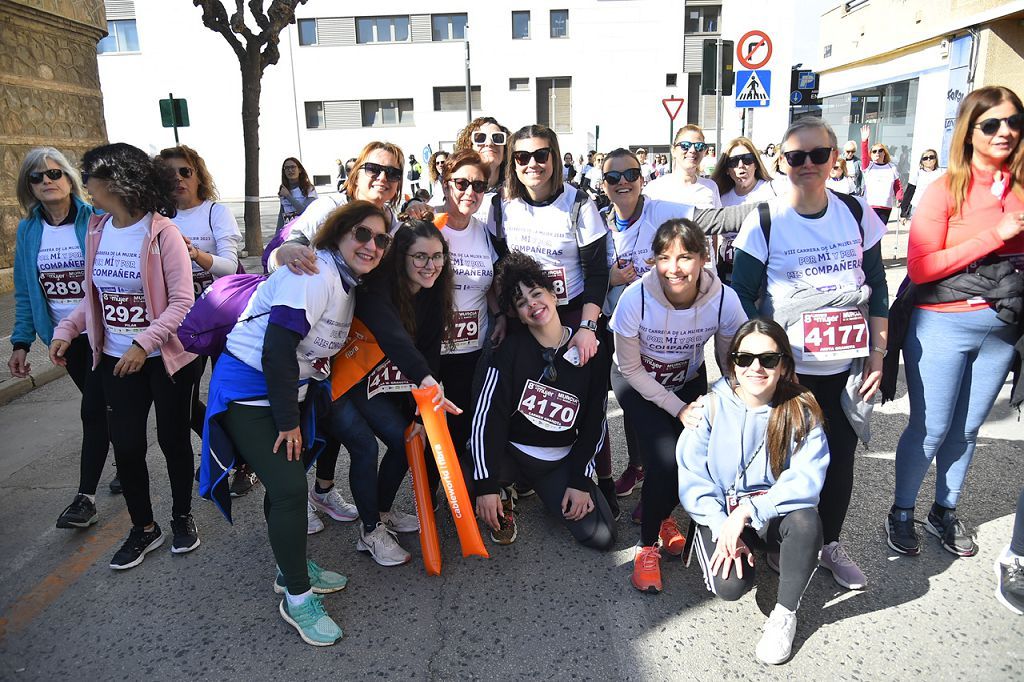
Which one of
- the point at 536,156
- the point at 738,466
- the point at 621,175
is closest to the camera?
the point at 738,466

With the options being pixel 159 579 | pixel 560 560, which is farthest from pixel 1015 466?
pixel 159 579

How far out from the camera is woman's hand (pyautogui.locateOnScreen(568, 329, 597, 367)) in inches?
128

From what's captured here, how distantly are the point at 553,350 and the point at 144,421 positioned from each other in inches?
79.9

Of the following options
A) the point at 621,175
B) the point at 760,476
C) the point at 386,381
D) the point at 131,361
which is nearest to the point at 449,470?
the point at 386,381

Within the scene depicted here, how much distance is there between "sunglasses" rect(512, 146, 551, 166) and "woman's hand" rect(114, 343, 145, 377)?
6.62ft

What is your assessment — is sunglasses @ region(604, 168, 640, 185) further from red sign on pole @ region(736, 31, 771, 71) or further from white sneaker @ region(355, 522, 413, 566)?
red sign on pole @ region(736, 31, 771, 71)

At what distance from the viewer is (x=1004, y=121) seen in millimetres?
2717

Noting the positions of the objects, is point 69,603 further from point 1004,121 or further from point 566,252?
point 1004,121

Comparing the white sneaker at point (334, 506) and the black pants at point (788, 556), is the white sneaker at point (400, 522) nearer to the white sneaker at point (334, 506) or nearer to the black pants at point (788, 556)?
the white sneaker at point (334, 506)

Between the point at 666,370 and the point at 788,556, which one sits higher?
the point at 666,370

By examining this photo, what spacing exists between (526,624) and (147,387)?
2110 mm

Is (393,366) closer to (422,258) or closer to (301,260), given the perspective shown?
(422,258)

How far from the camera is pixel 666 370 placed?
320cm

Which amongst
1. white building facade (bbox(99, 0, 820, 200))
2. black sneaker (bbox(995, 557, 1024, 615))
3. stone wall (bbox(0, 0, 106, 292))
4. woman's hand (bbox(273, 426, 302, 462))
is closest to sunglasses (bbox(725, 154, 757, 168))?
black sneaker (bbox(995, 557, 1024, 615))
